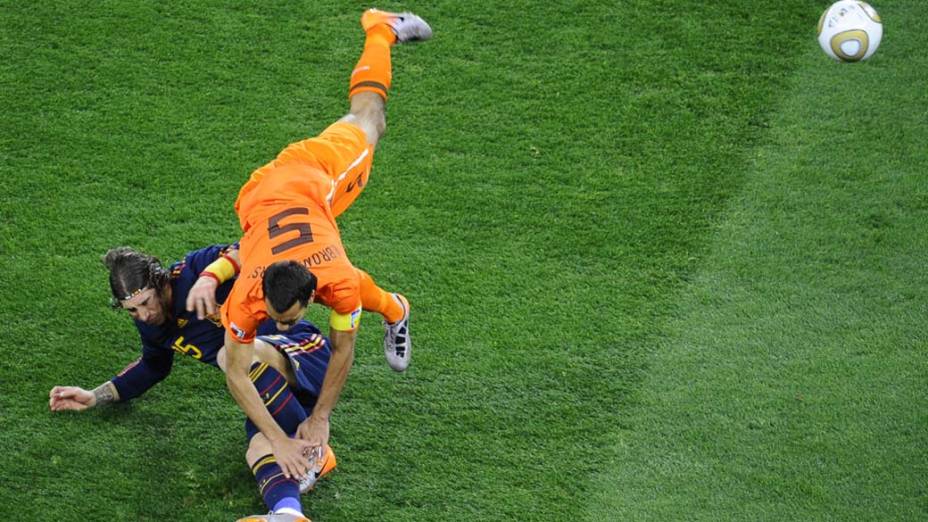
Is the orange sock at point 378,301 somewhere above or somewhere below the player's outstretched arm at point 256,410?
above

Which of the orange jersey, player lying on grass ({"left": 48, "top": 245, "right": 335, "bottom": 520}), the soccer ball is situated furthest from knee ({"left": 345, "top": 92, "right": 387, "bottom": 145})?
the soccer ball

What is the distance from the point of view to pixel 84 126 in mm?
6891

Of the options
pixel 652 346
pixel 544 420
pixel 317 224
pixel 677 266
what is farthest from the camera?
pixel 677 266

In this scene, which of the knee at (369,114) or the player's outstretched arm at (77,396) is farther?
the knee at (369,114)

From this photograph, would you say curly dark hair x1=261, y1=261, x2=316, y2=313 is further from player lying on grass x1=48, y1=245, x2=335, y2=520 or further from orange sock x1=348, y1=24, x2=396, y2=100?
orange sock x1=348, y1=24, x2=396, y2=100

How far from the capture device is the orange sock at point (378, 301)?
5.05m

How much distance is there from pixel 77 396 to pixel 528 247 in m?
2.39

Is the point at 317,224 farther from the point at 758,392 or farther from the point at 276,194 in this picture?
the point at 758,392

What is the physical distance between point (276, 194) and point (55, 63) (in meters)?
3.21

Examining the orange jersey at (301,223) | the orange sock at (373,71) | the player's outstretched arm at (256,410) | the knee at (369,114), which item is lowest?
the player's outstretched arm at (256,410)

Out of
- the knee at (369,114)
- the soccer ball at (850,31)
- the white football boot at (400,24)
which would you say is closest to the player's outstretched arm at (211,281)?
the knee at (369,114)

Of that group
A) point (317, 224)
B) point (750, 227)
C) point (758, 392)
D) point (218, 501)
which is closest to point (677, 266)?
point (750, 227)

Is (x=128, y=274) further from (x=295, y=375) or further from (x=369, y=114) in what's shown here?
(x=369, y=114)

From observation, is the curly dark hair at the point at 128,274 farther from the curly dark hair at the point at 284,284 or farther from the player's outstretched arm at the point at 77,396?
the curly dark hair at the point at 284,284
